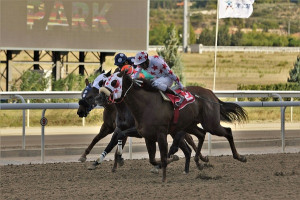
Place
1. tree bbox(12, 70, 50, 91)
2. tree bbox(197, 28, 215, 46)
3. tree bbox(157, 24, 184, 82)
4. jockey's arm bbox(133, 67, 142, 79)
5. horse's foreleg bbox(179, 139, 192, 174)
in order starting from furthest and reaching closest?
tree bbox(197, 28, 215, 46), tree bbox(157, 24, 184, 82), tree bbox(12, 70, 50, 91), horse's foreleg bbox(179, 139, 192, 174), jockey's arm bbox(133, 67, 142, 79)

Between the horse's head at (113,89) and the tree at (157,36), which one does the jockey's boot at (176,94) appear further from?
the tree at (157,36)

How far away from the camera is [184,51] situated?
85.9 m

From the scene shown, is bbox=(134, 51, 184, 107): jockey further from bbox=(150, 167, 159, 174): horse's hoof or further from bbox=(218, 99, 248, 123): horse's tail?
bbox=(218, 99, 248, 123): horse's tail

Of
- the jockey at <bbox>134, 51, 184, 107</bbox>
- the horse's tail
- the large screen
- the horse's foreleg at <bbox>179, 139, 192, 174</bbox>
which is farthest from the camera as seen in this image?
the large screen

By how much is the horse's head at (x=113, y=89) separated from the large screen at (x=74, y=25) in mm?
21983

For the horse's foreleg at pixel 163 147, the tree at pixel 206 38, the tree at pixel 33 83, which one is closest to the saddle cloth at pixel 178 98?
the horse's foreleg at pixel 163 147

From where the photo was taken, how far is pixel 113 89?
1067 cm

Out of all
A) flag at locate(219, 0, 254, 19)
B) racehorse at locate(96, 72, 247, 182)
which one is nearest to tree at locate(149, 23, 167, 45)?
flag at locate(219, 0, 254, 19)

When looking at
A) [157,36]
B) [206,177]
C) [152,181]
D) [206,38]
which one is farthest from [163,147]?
[157,36]

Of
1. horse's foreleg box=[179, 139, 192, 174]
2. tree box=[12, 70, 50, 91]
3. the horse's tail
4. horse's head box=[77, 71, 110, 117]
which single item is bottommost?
tree box=[12, 70, 50, 91]

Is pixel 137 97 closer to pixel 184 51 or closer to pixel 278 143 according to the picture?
pixel 278 143

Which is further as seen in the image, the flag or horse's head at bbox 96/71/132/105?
the flag

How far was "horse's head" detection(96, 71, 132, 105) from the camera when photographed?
34.0 feet

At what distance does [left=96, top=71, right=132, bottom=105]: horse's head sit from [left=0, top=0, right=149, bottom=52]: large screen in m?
22.0
